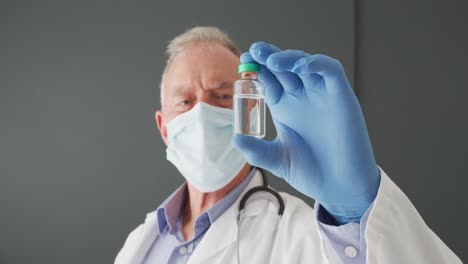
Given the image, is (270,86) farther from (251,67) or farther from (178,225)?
(178,225)

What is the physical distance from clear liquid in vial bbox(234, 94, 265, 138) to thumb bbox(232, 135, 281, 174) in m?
0.09

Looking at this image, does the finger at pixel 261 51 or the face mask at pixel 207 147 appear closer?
the finger at pixel 261 51

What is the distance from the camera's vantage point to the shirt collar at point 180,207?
1238 millimetres

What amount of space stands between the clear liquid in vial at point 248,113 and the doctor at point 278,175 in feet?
0.24

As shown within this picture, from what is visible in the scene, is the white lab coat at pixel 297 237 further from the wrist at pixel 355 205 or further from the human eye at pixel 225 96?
the human eye at pixel 225 96

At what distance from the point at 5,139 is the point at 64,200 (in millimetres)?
494

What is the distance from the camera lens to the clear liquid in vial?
85cm

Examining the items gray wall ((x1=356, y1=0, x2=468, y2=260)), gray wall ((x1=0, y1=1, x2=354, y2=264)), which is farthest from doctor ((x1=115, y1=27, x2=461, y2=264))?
gray wall ((x1=356, y1=0, x2=468, y2=260))

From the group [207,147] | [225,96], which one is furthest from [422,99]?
[207,147]

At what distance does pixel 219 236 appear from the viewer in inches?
45.5

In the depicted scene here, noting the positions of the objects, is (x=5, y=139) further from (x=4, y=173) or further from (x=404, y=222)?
(x=404, y=222)

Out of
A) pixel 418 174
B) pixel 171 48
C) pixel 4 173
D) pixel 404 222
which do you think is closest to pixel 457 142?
pixel 418 174

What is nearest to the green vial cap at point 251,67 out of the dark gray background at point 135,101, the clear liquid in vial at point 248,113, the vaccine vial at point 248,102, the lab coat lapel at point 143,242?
the vaccine vial at point 248,102

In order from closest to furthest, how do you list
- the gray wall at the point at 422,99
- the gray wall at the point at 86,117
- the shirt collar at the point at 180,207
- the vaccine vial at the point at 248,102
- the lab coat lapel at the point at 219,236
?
1. the vaccine vial at the point at 248,102
2. the lab coat lapel at the point at 219,236
3. the shirt collar at the point at 180,207
4. the gray wall at the point at 422,99
5. the gray wall at the point at 86,117
